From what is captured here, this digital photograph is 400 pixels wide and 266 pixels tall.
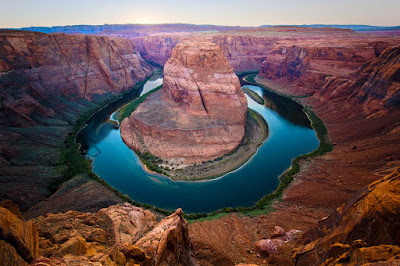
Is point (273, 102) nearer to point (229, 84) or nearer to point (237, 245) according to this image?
point (229, 84)

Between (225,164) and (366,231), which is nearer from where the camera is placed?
(366,231)

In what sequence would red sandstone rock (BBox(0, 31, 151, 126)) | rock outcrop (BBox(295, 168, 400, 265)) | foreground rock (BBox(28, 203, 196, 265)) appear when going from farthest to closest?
1. red sandstone rock (BBox(0, 31, 151, 126))
2. foreground rock (BBox(28, 203, 196, 265))
3. rock outcrop (BBox(295, 168, 400, 265))

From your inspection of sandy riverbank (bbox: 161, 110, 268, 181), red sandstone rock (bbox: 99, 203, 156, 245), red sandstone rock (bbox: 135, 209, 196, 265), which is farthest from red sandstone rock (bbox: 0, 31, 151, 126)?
red sandstone rock (bbox: 135, 209, 196, 265)

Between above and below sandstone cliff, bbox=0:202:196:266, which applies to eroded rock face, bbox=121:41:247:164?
above

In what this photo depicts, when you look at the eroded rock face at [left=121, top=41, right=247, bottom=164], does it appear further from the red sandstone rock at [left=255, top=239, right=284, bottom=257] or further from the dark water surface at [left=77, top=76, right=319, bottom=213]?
the red sandstone rock at [left=255, top=239, right=284, bottom=257]

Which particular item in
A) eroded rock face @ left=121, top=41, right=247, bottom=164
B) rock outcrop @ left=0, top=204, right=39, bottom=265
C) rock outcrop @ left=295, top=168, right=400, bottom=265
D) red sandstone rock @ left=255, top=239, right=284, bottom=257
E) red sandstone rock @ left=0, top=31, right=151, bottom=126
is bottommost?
red sandstone rock @ left=255, top=239, right=284, bottom=257

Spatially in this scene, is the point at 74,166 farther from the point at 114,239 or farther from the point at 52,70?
the point at 52,70

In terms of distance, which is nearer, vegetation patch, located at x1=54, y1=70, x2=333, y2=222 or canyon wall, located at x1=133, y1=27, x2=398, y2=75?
vegetation patch, located at x1=54, y1=70, x2=333, y2=222

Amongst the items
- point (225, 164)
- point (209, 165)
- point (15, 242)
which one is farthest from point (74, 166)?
point (15, 242)
